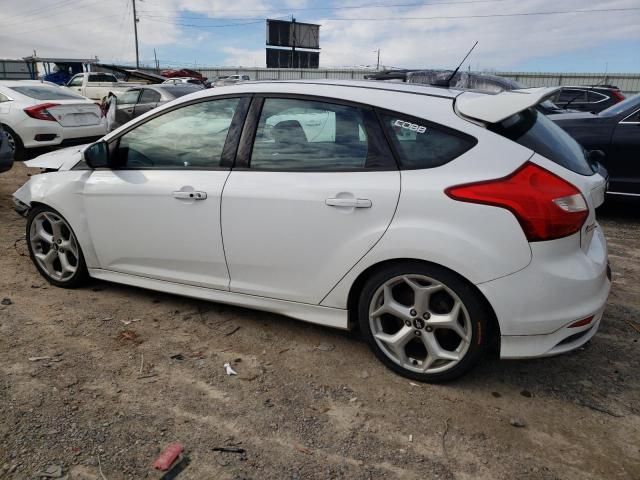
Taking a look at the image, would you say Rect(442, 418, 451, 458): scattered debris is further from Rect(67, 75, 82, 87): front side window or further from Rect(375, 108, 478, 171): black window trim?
Rect(67, 75, 82, 87): front side window

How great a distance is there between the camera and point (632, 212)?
6777 mm

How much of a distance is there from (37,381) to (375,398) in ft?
5.88

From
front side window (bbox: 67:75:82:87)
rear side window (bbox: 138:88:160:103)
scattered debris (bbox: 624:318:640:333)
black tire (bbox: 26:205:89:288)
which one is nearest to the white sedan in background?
rear side window (bbox: 138:88:160:103)

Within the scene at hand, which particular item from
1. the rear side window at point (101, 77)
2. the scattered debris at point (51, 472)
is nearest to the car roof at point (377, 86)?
the scattered debris at point (51, 472)

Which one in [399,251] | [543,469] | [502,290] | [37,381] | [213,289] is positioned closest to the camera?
[543,469]

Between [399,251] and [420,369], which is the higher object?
[399,251]

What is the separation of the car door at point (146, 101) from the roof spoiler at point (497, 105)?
1033 centimetres

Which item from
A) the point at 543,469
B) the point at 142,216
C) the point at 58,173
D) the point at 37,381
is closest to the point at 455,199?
the point at 543,469

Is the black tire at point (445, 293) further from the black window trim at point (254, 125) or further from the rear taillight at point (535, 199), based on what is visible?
the black window trim at point (254, 125)

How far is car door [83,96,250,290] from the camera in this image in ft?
10.3

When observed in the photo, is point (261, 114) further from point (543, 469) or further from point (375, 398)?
point (543, 469)

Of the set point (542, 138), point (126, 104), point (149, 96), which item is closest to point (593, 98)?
point (149, 96)

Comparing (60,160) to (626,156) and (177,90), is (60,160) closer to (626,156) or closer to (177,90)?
(626,156)

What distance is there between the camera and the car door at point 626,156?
5895 millimetres
